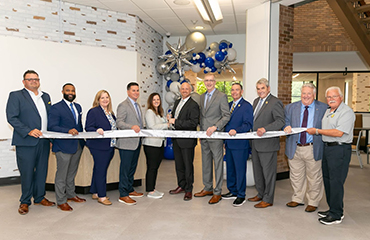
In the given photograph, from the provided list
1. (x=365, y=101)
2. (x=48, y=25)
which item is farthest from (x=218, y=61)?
(x=365, y=101)

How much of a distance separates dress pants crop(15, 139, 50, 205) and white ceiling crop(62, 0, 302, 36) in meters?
3.50

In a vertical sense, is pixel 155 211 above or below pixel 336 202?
below

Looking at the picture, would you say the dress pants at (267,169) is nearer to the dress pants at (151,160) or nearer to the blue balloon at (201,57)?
the dress pants at (151,160)

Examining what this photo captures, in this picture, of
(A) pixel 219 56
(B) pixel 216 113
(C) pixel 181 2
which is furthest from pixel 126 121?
(A) pixel 219 56

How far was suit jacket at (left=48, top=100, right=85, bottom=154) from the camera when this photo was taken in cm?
404

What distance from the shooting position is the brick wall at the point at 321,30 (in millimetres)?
9727

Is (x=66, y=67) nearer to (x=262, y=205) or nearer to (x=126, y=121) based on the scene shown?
(x=126, y=121)

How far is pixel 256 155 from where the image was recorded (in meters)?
4.35

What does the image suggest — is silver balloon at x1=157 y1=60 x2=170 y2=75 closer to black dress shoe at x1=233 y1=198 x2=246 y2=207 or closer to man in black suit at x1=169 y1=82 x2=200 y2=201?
man in black suit at x1=169 y1=82 x2=200 y2=201

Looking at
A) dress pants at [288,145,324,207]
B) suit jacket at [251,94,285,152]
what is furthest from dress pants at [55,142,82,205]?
dress pants at [288,145,324,207]

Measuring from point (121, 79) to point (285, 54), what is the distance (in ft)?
11.7

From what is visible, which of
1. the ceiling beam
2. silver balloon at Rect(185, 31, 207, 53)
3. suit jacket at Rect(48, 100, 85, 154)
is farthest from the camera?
silver balloon at Rect(185, 31, 207, 53)

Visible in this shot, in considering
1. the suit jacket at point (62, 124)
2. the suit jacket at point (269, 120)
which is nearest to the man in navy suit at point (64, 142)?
the suit jacket at point (62, 124)

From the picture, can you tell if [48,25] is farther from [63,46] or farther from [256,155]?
[256,155]
